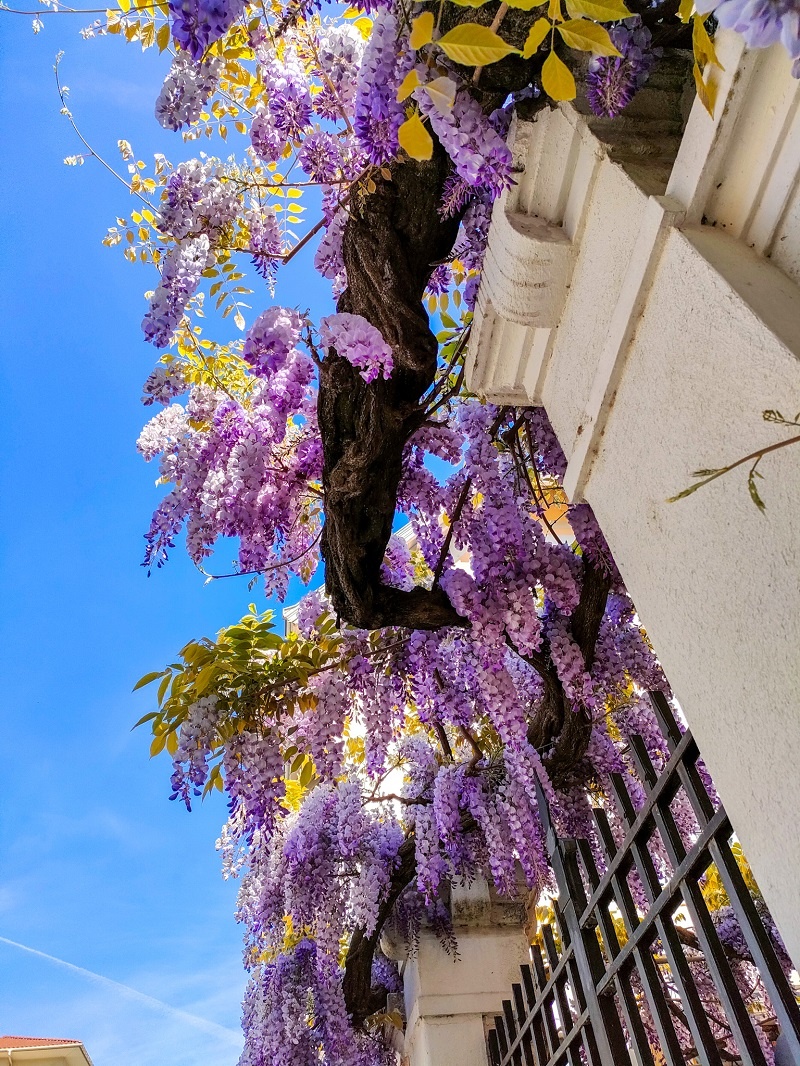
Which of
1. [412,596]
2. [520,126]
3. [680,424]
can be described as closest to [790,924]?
[680,424]

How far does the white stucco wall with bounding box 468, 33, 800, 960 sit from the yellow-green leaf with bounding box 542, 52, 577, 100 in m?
0.31

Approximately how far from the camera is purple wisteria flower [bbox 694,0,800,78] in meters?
0.53

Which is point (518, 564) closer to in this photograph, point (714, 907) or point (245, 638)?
point (245, 638)

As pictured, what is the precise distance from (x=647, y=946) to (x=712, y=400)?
3.74 feet

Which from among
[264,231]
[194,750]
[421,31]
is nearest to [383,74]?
[421,31]

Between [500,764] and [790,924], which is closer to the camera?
[790,924]

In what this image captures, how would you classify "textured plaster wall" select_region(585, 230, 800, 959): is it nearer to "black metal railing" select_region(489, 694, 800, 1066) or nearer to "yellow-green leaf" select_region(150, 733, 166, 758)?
"black metal railing" select_region(489, 694, 800, 1066)

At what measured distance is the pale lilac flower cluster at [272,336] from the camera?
207 cm

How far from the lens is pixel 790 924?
2.61 feet

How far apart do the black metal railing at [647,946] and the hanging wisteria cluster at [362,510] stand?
0.75 m

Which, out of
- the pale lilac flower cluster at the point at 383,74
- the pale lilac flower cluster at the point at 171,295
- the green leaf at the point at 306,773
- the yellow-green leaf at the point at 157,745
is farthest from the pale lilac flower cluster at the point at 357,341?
the green leaf at the point at 306,773

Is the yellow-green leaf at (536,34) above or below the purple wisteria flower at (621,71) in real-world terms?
below

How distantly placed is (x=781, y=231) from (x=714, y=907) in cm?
377

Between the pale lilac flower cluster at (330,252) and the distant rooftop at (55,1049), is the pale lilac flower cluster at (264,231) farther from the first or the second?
the distant rooftop at (55,1049)
